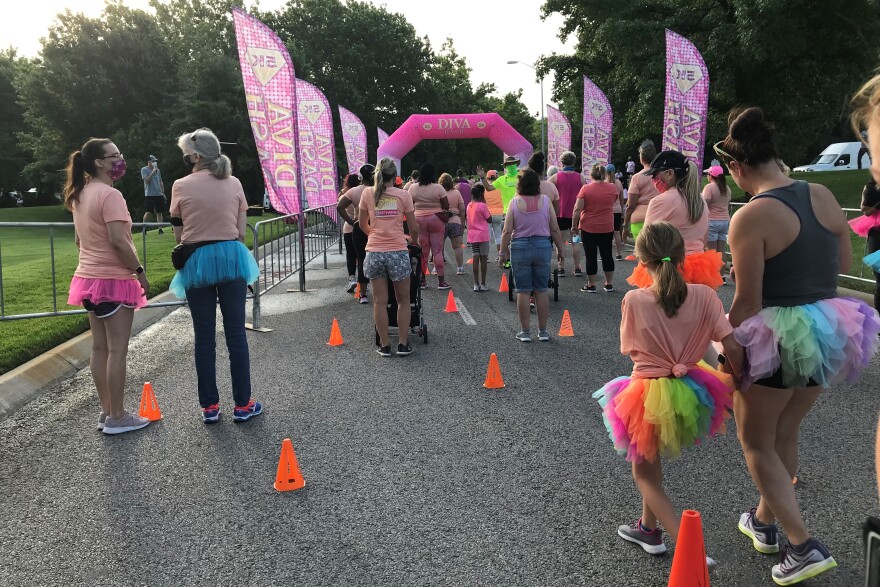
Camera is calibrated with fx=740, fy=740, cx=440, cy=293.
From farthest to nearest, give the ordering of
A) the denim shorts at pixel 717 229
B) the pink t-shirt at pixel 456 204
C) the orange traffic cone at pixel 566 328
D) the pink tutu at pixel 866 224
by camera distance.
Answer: the pink t-shirt at pixel 456 204 < the denim shorts at pixel 717 229 < the orange traffic cone at pixel 566 328 < the pink tutu at pixel 866 224

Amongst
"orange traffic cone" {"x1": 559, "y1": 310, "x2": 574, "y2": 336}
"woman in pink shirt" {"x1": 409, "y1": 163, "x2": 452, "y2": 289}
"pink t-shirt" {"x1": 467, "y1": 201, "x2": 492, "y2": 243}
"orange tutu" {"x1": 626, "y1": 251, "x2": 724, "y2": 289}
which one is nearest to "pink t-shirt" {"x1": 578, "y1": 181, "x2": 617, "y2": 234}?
"pink t-shirt" {"x1": 467, "y1": 201, "x2": 492, "y2": 243}

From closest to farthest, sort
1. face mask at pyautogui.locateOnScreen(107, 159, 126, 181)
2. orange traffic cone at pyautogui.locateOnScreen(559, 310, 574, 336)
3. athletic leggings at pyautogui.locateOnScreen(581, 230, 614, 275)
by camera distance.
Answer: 1. face mask at pyautogui.locateOnScreen(107, 159, 126, 181)
2. orange traffic cone at pyautogui.locateOnScreen(559, 310, 574, 336)
3. athletic leggings at pyautogui.locateOnScreen(581, 230, 614, 275)

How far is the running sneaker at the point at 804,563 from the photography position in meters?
3.09

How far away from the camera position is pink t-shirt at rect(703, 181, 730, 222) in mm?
10659

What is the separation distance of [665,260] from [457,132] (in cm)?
2761

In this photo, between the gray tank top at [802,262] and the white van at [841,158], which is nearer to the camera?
the gray tank top at [802,262]

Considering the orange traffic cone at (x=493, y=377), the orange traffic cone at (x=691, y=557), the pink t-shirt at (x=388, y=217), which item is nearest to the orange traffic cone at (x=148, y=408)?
the orange traffic cone at (x=493, y=377)

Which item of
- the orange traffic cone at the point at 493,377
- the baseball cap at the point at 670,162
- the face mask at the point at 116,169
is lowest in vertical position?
the orange traffic cone at the point at 493,377

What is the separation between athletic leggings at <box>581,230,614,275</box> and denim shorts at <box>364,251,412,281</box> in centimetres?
434

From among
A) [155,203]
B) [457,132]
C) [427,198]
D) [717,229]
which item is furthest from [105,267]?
[457,132]

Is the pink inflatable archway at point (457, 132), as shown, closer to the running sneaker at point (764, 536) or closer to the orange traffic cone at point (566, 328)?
the orange traffic cone at point (566, 328)

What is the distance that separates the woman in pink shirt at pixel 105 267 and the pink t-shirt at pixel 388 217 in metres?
2.85

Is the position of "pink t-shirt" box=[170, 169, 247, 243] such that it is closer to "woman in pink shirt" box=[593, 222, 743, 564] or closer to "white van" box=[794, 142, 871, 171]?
"woman in pink shirt" box=[593, 222, 743, 564]

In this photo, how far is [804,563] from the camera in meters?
3.12
